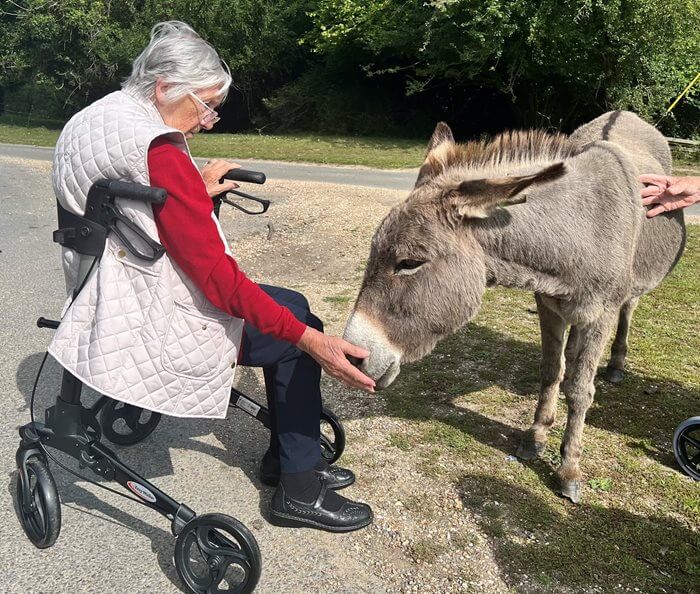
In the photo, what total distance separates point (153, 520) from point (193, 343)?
3.98 feet

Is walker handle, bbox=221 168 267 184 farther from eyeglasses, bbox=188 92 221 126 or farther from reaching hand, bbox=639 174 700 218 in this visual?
reaching hand, bbox=639 174 700 218

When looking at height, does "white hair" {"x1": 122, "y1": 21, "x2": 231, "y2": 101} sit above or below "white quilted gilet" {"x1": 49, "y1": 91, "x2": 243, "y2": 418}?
above

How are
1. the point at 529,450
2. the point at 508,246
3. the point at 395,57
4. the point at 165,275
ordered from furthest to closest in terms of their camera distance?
the point at 395,57
the point at 529,450
the point at 508,246
the point at 165,275

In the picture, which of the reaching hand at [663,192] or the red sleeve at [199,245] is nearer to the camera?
the red sleeve at [199,245]

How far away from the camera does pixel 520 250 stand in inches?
112

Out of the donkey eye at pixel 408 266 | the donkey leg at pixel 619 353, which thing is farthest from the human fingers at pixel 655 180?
the donkey leg at pixel 619 353

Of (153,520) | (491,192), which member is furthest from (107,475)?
→ (491,192)

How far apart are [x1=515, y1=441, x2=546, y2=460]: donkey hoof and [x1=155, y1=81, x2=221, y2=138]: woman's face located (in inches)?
110

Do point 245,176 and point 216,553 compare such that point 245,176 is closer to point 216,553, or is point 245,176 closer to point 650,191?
point 216,553

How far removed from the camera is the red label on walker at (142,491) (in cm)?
255

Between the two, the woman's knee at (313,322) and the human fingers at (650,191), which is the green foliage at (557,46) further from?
the woman's knee at (313,322)

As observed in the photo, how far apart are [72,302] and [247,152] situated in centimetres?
1736

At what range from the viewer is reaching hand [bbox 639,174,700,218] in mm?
3320

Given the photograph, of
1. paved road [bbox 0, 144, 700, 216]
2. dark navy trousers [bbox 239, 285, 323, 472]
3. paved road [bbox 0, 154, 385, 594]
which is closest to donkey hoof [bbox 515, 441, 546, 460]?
paved road [bbox 0, 154, 385, 594]
